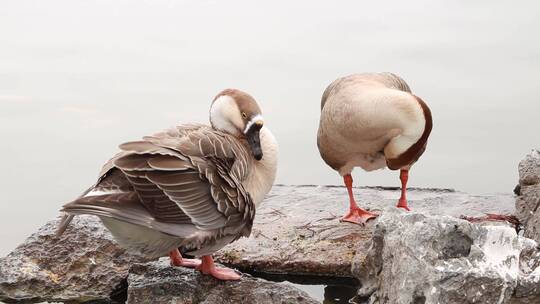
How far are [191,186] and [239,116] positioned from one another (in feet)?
2.54

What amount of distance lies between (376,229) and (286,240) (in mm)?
1820

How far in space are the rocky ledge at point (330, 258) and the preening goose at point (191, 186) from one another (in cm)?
33

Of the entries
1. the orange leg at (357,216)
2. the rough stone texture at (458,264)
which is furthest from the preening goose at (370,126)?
the rough stone texture at (458,264)

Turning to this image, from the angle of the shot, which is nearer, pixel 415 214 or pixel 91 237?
pixel 415 214

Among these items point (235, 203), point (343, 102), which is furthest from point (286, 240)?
point (235, 203)

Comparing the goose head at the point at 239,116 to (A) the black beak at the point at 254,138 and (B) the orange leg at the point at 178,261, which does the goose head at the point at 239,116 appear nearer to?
(A) the black beak at the point at 254,138

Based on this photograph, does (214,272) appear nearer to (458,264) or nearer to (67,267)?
(67,267)

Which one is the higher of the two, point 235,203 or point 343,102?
point 343,102

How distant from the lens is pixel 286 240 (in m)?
6.08

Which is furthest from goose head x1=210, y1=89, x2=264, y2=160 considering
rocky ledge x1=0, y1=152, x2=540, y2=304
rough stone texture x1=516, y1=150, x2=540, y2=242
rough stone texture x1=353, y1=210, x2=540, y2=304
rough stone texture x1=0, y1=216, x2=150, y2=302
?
rough stone texture x1=516, y1=150, x2=540, y2=242

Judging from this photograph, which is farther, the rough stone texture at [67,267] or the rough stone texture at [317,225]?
the rough stone texture at [317,225]

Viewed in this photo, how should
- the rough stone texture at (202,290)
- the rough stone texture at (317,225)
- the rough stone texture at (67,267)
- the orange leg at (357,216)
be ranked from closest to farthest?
the rough stone texture at (202,290) → the rough stone texture at (67,267) → the rough stone texture at (317,225) → the orange leg at (357,216)

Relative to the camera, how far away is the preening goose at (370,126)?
19.2 feet

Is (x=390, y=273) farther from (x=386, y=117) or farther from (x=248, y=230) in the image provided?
(x=386, y=117)
